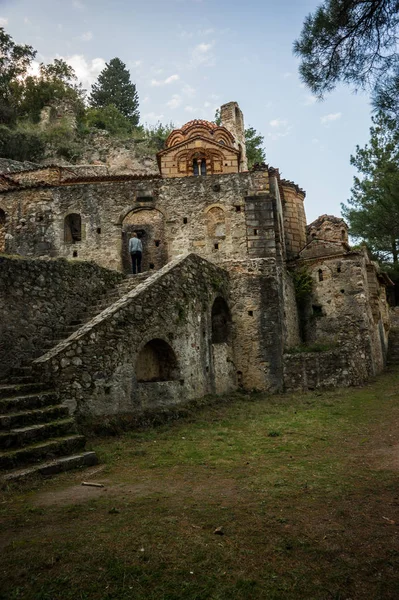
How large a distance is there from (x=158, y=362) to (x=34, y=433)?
4.49 m

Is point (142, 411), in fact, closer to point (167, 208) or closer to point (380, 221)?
point (167, 208)

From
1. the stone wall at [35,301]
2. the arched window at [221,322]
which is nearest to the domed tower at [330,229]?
the arched window at [221,322]

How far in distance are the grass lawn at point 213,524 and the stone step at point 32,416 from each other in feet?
3.06

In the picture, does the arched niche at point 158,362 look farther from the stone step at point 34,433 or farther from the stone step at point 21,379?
the stone step at point 34,433

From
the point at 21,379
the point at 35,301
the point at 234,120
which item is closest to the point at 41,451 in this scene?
the point at 21,379

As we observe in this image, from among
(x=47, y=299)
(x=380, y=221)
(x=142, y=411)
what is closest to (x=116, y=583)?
(x=142, y=411)

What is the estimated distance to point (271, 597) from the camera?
2.88 meters

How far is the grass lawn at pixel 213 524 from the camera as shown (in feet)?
9.97

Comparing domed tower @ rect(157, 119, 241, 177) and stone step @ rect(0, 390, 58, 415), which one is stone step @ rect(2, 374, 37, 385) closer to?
stone step @ rect(0, 390, 58, 415)

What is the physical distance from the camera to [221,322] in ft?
46.6

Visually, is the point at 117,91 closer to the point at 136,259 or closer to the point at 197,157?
the point at 197,157

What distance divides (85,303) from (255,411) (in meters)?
5.07

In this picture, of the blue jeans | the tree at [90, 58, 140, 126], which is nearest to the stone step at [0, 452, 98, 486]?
the blue jeans

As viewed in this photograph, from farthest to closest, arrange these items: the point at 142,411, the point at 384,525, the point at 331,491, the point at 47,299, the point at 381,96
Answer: the point at 47,299, the point at 142,411, the point at 381,96, the point at 331,491, the point at 384,525
